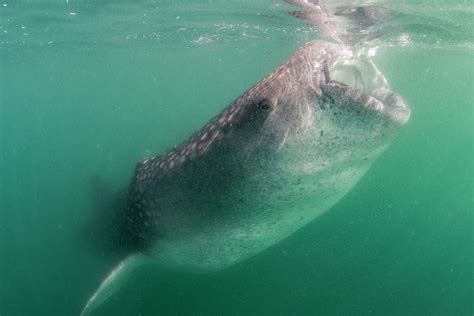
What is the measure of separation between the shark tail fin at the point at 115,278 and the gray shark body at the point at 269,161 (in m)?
0.73

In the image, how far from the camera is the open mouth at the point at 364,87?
3365 mm

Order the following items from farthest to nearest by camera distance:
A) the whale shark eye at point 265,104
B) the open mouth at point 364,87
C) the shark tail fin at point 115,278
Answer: the shark tail fin at point 115,278 → the open mouth at point 364,87 → the whale shark eye at point 265,104

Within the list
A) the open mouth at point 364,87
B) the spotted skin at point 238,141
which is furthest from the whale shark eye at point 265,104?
the open mouth at point 364,87

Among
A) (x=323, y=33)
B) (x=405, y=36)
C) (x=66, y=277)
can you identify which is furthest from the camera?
(x=405, y=36)

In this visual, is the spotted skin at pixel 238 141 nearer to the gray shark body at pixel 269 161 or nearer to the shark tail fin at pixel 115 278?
the gray shark body at pixel 269 161

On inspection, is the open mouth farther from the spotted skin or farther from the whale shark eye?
the whale shark eye

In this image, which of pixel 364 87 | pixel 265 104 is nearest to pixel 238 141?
pixel 265 104

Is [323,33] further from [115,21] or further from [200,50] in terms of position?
[200,50]

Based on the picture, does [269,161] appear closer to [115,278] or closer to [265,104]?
[265,104]

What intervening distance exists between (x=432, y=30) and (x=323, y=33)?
4.52 metres

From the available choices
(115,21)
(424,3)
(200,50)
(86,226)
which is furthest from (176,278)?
(200,50)

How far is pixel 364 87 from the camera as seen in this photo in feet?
15.2

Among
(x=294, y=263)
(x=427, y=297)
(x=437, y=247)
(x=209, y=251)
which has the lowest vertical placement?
(x=437, y=247)

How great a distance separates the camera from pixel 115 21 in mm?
16328
